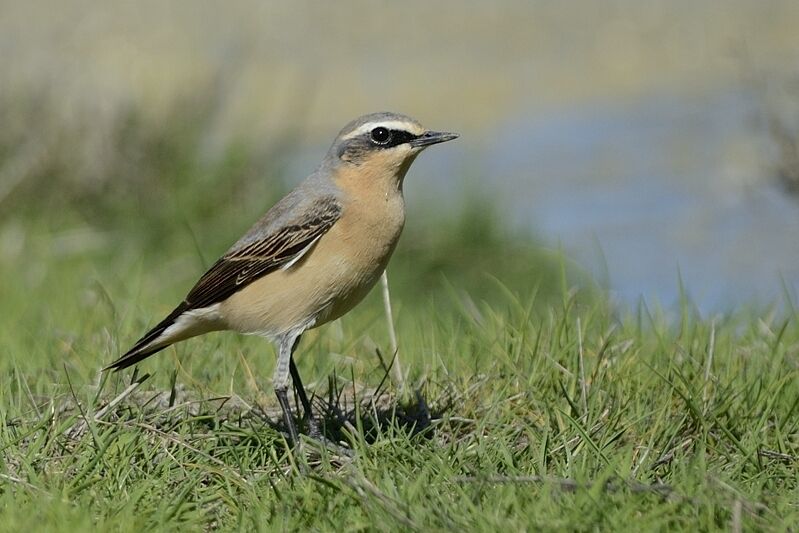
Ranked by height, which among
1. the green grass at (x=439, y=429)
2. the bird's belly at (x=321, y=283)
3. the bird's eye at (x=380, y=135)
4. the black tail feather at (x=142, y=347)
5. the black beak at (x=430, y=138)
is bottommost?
the green grass at (x=439, y=429)

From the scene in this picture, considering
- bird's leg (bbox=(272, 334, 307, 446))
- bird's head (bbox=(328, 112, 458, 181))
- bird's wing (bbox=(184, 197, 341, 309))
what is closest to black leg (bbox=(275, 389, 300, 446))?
bird's leg (bbox=(272, 334, 307, 446))

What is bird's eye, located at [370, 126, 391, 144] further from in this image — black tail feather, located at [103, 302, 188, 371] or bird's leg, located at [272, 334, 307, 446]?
black tail feather, located at [103, 302, 188, 371]

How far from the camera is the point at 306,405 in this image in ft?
21.2

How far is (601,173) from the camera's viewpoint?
15.4 m

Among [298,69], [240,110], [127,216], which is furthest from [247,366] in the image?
[298,69]

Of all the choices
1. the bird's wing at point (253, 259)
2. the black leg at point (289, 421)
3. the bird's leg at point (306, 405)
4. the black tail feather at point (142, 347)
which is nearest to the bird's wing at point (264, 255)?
the bird's wing at point (253, 259)

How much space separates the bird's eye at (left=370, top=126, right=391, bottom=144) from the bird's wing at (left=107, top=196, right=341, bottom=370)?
37 cm

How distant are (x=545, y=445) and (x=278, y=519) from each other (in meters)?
1.25

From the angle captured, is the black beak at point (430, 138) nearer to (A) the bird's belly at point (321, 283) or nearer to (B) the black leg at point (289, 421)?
(A) the bird's belly at point (321, 283)

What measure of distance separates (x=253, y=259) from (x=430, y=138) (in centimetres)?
104

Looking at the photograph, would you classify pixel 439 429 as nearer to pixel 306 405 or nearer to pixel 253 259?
pixel 306 405

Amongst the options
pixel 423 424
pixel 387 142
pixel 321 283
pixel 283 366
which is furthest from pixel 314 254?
pixel 423 424

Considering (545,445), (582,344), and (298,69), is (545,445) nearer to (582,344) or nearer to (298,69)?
(582,344)

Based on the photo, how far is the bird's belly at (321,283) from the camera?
6289 millimetres
